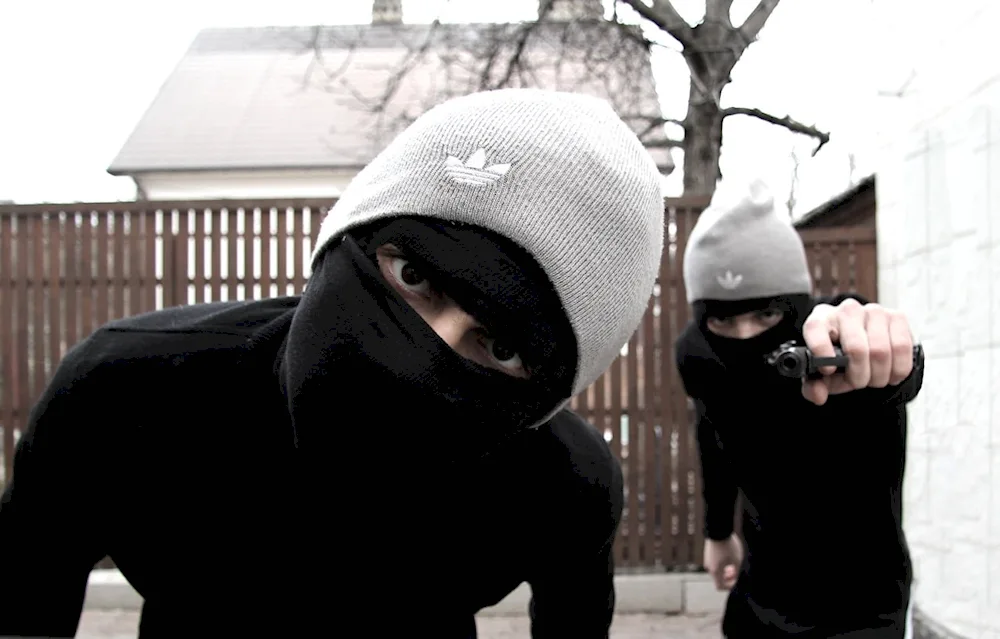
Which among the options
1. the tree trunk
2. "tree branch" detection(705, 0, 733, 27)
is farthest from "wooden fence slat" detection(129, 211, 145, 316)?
"tree branch" detection(705, 0, 733, 27)

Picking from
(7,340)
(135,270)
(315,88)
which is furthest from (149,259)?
(315,88)

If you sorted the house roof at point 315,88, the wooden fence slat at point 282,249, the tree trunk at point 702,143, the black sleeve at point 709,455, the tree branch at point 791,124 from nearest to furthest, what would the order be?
1. the black sleeve at point 709,455
2. the wooden fence slat at point 282,249
3. the tree trunk at point 702,143
4. the tree branch at point 791,124
5. the house roof at point 315,88

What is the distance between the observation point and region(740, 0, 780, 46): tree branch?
7.20m

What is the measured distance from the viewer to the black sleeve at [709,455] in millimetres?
2869

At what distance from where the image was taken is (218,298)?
16.8ft

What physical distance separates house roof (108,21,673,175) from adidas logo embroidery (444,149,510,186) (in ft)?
21.1

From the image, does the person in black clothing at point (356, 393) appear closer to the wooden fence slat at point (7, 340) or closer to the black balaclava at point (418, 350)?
the black balaclava at point (418, 350)

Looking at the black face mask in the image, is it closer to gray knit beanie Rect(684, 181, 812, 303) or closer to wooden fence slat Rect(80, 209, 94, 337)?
gray knit beanie Rect(684, 181, 812, 303)

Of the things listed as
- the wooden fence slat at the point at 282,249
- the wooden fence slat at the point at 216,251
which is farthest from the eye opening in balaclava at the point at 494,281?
the wooden fence slat at the point at 216,251

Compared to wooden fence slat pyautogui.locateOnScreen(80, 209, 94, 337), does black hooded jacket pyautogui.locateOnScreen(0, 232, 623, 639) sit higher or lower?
lower

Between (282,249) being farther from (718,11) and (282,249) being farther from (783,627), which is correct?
(718,11)

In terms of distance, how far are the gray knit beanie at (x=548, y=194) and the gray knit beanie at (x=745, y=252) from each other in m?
1.25

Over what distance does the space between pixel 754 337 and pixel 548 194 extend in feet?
5.12

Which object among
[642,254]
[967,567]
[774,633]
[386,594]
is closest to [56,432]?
[386,594]
